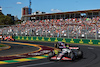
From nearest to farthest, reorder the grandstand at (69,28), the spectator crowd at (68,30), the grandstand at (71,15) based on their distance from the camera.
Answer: the spectator crowd at (68,30) < the grandstand at (69,28) < the grandstand at (71,15)

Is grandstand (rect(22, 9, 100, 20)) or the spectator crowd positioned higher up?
grandstand (rect(22, 9, 100, 20))

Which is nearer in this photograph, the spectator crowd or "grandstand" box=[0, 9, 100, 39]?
the spectator crowd

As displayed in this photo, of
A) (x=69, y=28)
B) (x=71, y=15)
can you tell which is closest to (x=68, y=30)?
(x=69, y=28)

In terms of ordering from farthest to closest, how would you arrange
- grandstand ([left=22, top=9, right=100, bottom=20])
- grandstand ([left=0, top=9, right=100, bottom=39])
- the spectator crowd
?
grandstand ([left=22, top=9, right=100, bottom=20]) → grandstand ([left=0, top=9, right=100, bottom=39]) → the spectator crowd

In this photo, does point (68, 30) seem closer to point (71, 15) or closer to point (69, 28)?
point (69, 28)

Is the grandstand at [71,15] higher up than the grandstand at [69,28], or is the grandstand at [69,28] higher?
the grandstand at [71,15]

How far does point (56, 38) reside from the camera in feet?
100

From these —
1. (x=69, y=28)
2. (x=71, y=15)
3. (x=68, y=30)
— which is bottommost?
(x=68, y=30)

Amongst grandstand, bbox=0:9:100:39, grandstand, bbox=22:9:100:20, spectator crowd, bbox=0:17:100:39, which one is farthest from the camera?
grandstand, bbox=22:9:100:20

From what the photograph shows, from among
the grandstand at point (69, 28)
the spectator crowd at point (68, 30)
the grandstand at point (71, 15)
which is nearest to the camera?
the spectator crowd at point (68, 30)

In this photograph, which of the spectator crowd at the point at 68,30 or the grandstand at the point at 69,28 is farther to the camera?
the grandstand at the point at 69,28

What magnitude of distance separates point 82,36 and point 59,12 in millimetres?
20081

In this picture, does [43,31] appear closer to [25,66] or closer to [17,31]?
[17,31]

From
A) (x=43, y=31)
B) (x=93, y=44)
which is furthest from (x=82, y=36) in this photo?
(x=43, y=31)
